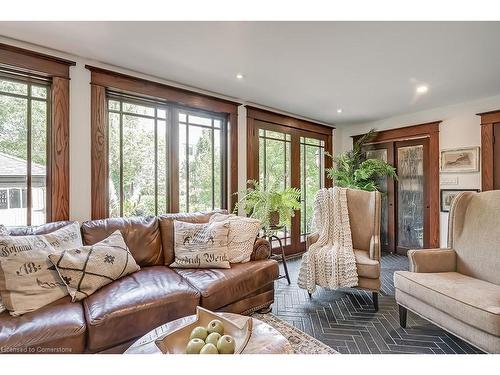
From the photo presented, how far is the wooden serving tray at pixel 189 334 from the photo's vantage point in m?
1.12

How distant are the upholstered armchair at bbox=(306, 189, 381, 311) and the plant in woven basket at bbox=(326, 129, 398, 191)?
5.74 ft

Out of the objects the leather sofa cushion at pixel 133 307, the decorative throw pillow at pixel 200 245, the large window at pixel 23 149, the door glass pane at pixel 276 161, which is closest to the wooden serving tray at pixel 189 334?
the leather sofa cushion at pixel 133 307

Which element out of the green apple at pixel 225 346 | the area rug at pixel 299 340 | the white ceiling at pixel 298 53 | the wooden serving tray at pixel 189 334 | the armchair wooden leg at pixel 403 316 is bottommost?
the area rug at pixel 299 340

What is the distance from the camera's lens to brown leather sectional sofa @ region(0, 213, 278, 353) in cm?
139

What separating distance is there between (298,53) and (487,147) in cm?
319

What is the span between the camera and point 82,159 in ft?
8.45

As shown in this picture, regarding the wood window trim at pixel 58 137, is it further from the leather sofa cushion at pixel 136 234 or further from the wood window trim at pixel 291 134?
the wood window trim at pixel 291 134

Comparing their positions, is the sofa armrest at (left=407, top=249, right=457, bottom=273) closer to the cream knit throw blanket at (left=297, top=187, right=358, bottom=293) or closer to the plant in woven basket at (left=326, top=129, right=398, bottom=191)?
the cream knit throw blanket at (left=297, top=187, right=358, bottom=293)

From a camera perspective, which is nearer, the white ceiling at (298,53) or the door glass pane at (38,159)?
the white ceiling at (298,53)

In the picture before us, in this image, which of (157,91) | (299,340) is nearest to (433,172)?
(299,340)

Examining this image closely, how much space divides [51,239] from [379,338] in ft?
8.41

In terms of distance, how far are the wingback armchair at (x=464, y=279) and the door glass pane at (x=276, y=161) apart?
223 cm

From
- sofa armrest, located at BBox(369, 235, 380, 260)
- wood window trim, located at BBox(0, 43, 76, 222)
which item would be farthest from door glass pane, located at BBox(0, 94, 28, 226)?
sofa armrest, located at BBox(369, 235, 380, 260)

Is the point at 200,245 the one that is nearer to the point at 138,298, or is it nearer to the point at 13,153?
the point at 138,298
